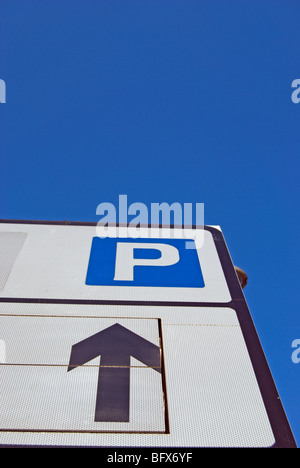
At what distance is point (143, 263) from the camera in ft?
9.93

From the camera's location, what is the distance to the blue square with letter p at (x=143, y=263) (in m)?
2.83

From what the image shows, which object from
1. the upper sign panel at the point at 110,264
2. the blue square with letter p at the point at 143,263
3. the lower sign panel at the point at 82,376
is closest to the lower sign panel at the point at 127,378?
the lower sign panel at the point at 82,376

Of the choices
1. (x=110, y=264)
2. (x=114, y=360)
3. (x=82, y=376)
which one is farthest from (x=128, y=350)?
(x=110, y=264)

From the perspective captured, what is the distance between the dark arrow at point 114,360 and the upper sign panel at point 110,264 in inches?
12.6

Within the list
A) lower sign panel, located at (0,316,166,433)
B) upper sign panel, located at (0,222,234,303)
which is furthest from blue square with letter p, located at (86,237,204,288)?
lower sign panel, located at (0,316,166,433)

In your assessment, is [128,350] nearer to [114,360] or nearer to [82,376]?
[114,360]

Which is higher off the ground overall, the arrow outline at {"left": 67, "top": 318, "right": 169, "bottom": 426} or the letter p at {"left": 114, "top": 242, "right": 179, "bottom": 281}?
the letter p at {"left": 114, "top": 242, "right": 179, "bottom": 281}

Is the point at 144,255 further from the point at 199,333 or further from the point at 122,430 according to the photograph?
the point at 122,430

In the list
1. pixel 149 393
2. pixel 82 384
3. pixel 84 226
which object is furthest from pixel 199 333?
pixel 84 226

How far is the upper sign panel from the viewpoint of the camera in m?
2.70

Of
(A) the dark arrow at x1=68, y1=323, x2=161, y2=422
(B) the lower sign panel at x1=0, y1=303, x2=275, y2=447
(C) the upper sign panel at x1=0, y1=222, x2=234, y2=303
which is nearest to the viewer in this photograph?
(B) the lower sign panel at x1=0, y1=303, x2=275, y2=447

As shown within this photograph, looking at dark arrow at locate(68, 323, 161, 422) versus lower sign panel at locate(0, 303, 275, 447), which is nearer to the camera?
lower sign panel at locate(0, 303, 275, 447)

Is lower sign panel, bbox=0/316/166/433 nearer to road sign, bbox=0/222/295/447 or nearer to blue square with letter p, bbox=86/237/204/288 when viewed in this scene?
road sign, bbox=0/222/295/447

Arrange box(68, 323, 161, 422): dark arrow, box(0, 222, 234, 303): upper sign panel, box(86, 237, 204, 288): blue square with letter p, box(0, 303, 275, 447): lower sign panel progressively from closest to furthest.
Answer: box(0, 303, 275, 447): lower sign panel
box(68, 323, 161, 422): dark arrow
box(0, 222, 234, 303): upper sign panel
box(86, 237, 204, 288): blue square with letter p
